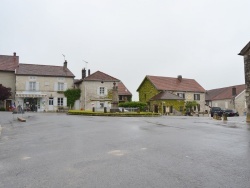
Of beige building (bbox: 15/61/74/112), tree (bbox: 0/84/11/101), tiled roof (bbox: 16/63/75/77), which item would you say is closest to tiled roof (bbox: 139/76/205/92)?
beige building (bbox: 15/61/74/112)

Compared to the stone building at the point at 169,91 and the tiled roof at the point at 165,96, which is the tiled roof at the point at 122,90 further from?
the tiled roof at the point at 165,96

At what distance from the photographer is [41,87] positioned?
4034 cm

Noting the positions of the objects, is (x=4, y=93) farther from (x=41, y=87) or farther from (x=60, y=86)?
(x=60, y=86)

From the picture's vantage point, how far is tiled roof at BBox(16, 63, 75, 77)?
39.9 meters

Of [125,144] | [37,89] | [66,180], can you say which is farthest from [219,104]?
[66,180]

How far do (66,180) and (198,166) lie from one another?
270 cm

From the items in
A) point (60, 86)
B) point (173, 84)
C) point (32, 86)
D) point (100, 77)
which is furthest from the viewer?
point (173, 84)

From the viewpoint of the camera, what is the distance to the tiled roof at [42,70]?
39.9 metres

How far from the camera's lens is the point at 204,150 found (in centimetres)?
671

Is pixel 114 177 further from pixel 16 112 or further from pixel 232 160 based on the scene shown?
pixel 16 112

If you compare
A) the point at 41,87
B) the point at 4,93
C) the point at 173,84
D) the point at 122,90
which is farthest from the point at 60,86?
the point at 173,84

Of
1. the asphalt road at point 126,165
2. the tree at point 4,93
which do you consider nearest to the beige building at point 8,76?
the tree at point 4,93

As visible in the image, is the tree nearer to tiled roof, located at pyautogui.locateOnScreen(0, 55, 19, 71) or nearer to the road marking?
tiled roof, located at pyautogui.locateOnScreen(0, 55, 19, 71)

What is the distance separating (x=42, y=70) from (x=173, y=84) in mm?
24499
